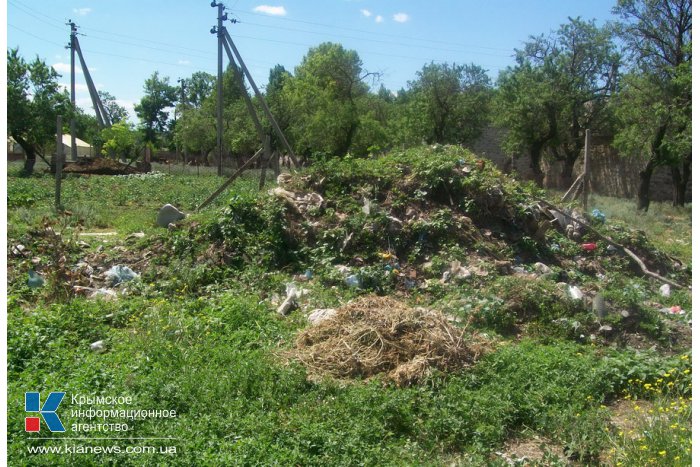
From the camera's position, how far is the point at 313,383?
4461 millimetres

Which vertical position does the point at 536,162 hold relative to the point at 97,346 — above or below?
above

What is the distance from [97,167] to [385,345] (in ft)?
73.5

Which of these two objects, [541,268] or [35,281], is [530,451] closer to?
[541,268]

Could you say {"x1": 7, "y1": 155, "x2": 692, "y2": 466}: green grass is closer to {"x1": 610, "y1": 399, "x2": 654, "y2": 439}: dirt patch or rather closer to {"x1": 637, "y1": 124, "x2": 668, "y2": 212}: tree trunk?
{"x1": 610, "y1": 399, "x2": 654, "y2": 439}: dirt patch

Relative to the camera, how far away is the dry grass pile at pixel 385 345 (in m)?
4.66

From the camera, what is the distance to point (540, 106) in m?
22.4

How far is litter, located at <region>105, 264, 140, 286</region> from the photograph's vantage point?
7301mm

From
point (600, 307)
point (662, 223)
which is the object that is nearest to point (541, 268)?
point (600, 307)

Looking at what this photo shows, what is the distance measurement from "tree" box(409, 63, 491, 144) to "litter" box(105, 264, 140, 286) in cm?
2024

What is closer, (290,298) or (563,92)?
(290,298)

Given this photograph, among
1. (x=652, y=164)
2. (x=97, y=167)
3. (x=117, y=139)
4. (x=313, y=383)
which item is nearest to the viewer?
(x=313, y=383)

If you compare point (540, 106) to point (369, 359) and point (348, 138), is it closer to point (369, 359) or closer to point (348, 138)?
point (348, 138)

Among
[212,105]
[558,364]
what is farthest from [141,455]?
[212,105]

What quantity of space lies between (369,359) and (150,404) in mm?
1532
